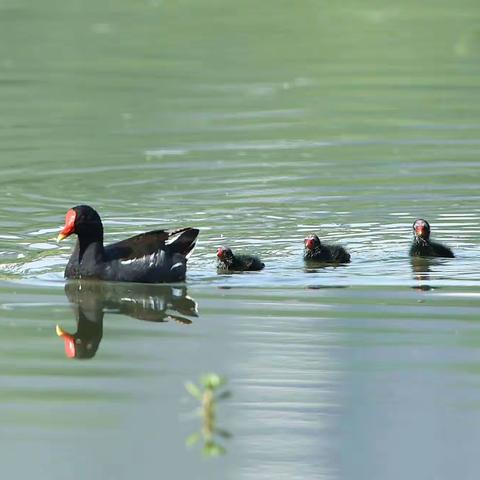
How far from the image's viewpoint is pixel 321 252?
44.3ft

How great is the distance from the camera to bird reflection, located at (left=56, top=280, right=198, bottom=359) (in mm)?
11289

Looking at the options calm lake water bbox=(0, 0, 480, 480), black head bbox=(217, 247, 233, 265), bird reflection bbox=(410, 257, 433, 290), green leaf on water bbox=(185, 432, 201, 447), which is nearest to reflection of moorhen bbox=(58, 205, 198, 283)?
calm lake water bbox=(0, 0, 480, 480)

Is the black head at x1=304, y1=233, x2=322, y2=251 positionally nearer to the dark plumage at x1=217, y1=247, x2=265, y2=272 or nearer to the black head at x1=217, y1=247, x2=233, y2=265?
the dark plumage at x1=217, y1=247, x2=265, y2=272

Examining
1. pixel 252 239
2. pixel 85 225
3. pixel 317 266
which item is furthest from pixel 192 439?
pixel 252 239

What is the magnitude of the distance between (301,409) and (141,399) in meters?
0.94

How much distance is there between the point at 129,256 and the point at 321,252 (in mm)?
1580

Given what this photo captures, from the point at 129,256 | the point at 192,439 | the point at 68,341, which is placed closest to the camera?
the point at 192,439

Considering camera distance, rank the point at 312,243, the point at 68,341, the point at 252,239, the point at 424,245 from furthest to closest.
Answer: the point at 252,239 < the point at 424,245 < the point at 312,243 < the point at 68,341

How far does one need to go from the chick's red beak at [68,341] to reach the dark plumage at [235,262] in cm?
210

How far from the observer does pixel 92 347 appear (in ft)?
36.1

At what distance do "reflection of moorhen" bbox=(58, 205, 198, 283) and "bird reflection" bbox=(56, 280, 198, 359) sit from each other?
0.09 meters

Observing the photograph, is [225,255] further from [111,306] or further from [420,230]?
[420,230]

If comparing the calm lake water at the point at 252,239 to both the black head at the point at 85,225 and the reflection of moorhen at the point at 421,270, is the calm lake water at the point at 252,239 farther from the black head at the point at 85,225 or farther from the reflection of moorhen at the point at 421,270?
the black head at the point at 85,225

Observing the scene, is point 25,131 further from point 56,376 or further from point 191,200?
point 56,376
